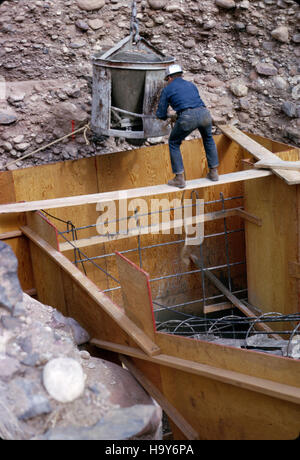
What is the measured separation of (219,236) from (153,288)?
1465mm

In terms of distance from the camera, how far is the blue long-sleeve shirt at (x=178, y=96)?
7.05 m

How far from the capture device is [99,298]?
6.44m

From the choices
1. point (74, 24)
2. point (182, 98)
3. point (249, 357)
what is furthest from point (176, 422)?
point (74, 24)

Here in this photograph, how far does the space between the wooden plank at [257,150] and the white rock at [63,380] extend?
384 centimetres

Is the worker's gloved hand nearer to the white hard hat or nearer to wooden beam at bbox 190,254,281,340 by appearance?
the white hard hat

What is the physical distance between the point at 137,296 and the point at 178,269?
4272mm

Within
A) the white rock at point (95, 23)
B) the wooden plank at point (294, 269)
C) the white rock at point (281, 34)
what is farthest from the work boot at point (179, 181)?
the white rock at point (281, 34)

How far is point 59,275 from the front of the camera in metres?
7.46

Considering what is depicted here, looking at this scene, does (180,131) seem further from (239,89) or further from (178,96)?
(239,89)

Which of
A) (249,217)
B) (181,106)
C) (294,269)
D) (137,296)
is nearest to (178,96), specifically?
(181,106)

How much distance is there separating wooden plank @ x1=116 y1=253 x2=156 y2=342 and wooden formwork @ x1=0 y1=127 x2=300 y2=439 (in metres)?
0.02

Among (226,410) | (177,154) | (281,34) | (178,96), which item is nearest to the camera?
(226,410)

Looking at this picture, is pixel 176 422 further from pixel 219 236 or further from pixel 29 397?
pixel 219 236

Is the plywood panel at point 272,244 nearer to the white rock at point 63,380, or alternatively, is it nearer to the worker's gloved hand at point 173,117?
the worker's gloved hand at point 173,117
